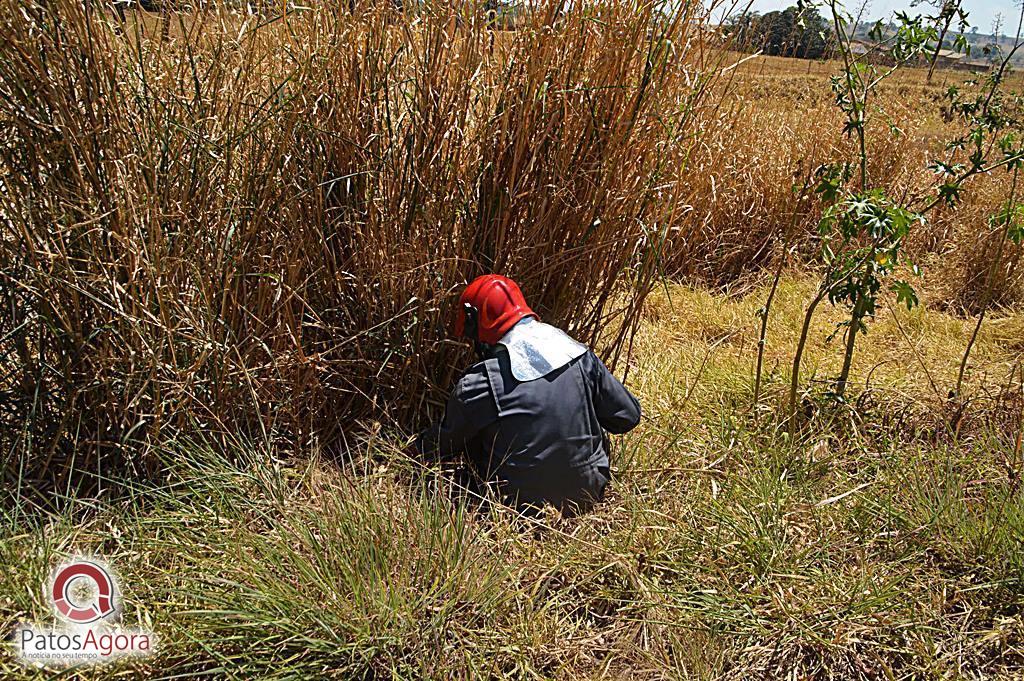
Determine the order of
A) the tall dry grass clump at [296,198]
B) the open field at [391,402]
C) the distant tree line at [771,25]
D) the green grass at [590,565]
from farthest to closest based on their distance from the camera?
the distant tree line at [771,25]
the tall dry grass clump at [296,198]
the open field at [391,402]
the green grass at [590,565]

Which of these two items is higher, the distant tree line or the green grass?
the distant tree line

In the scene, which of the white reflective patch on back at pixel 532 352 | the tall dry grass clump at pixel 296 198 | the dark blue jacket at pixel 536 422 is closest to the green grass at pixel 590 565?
the dark blue jacket at pixel 536 422

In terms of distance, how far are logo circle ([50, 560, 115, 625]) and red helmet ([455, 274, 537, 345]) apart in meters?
1.09

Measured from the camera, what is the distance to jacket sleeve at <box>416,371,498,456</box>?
2193mm

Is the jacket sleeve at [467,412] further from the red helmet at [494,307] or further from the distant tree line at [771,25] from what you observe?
the distant tree line at [771,25]

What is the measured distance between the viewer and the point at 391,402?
8.34 feet

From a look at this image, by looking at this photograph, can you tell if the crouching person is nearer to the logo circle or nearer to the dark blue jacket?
the dark blue jacket

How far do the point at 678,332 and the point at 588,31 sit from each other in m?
1.64

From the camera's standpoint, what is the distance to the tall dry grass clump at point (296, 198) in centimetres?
204

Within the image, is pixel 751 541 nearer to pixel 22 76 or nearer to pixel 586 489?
pixel 586 489

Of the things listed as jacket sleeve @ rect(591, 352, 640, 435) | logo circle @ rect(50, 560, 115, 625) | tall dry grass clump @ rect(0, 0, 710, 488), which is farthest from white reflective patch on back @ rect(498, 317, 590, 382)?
logo circle @ rect(50, 560, 115, 625)

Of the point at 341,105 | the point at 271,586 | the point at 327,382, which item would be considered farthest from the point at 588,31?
the point at 271,586

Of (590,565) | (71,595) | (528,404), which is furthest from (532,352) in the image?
(71,595)

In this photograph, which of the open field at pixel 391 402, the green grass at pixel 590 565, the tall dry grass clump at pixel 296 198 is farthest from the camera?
the tall dry grass clump at pixel 296 198
